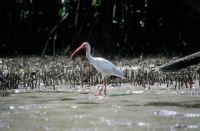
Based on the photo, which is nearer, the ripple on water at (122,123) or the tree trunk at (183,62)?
the ripple on water at (122,123)

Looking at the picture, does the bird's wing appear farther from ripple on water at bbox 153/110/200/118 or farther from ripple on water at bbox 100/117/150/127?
ripple on water at bbox 100/117/150/127

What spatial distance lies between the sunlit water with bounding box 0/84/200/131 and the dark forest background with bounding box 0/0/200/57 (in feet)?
27.2

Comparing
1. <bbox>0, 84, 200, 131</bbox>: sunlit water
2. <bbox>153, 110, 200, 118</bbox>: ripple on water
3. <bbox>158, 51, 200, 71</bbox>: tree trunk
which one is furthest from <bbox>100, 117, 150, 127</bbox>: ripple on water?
<bbox>158, 51, 200, 71</bbox>: tree trunk

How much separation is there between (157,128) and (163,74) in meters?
5.95

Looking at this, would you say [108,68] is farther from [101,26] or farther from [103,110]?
[101,26]

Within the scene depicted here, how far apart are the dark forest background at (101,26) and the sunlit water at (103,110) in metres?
8.30

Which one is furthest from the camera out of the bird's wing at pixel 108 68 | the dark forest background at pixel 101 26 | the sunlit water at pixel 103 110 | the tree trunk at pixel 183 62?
the dark forest background at pixel 101 26

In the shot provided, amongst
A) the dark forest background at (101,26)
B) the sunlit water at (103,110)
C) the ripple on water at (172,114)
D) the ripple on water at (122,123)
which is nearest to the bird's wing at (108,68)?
the sunlit water at (103,110)

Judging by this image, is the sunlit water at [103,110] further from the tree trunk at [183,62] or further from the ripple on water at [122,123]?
the tree trunk at [183,62]

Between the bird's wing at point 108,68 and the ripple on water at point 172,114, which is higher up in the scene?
the bird's wing at point 108,68

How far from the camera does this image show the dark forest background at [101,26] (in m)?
19.2

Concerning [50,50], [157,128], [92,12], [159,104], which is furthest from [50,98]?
[50,50]

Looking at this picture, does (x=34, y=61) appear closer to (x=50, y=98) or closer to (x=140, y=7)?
(x=140, y=7)

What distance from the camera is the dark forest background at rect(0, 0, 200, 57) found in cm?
1919
